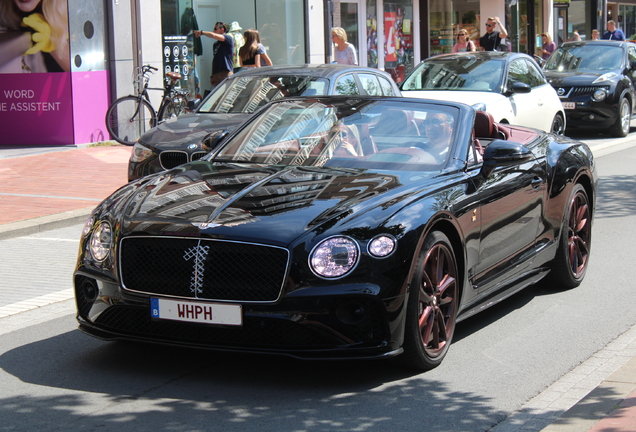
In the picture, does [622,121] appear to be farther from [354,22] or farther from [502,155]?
[502,155]

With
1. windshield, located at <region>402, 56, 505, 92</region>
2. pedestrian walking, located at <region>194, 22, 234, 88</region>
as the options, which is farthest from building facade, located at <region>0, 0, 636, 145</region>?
windshield, located at <region>402, 56, 505, 92</region>

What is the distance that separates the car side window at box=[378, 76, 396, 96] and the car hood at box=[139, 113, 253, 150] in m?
2.38

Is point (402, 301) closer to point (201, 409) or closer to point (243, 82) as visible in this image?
point (201, 409)

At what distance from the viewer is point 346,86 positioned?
1164cm

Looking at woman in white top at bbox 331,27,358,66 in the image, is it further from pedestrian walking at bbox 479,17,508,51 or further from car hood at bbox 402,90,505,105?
pedestrian walking at bbox 479,17,508,51

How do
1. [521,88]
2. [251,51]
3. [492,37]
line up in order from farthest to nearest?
1. [492,37]
2. [251,51]
3. [521,88]

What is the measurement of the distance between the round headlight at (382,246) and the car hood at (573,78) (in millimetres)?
14873

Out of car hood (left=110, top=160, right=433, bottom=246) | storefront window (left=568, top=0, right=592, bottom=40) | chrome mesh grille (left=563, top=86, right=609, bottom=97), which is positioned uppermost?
storefront window (left=568, top=0, right=592, bottom=40)

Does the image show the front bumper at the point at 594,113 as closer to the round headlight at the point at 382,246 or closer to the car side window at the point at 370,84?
the car side window at the point at 370,84

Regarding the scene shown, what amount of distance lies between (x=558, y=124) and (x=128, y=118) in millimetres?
7448

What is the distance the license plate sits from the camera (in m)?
4.65

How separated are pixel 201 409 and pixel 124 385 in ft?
1.92

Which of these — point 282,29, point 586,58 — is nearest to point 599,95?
point 586,58

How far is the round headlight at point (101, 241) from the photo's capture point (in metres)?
5.04
